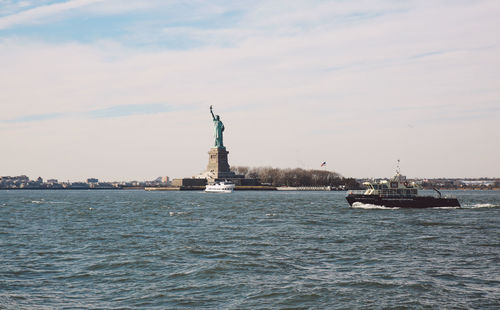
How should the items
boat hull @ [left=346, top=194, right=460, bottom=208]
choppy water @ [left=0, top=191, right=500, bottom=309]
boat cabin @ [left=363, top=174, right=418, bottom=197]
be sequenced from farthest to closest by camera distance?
boat cabin @ [left=363, top=174, right=418, bottom=197] → boat hull @ [left=346, top=194, right=460, bottom=208] → choppy water @ [left=0, top=191, right=500, bottom=309]

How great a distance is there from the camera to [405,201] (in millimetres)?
77188

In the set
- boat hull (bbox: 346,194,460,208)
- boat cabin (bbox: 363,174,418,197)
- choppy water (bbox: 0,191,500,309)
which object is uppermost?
boat cabin (bbox: 363,174,418,197)

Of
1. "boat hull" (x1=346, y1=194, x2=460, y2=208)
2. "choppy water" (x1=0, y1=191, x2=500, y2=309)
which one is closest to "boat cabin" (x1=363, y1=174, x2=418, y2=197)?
"boat hull" (x1=346, y1=194, x2=460, y2=208)

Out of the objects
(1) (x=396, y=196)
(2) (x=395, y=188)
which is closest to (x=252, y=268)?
(1) (x=396, y=196)

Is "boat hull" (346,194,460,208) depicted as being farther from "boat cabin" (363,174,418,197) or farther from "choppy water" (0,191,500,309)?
"choppy water" (0,191,500,309)

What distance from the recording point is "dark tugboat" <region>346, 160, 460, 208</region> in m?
77.0

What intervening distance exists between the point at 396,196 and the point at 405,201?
1329 millimetres

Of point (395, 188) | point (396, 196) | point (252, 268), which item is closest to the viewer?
point (252, 268)

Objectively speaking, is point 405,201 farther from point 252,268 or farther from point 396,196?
point 252,268

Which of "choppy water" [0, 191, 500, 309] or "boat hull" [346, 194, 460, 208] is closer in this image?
"choppy water" [0, 191, 500, 309]

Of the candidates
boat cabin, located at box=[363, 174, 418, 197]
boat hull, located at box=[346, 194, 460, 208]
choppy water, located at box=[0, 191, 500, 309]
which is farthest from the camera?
boat cabin, located at box=[363, 174, 418, 197]

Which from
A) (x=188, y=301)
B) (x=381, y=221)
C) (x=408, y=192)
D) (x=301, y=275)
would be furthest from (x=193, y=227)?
(x=408, y=192)

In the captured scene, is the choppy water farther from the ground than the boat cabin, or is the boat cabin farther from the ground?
the boat cabin

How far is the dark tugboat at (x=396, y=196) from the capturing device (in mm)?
77000
